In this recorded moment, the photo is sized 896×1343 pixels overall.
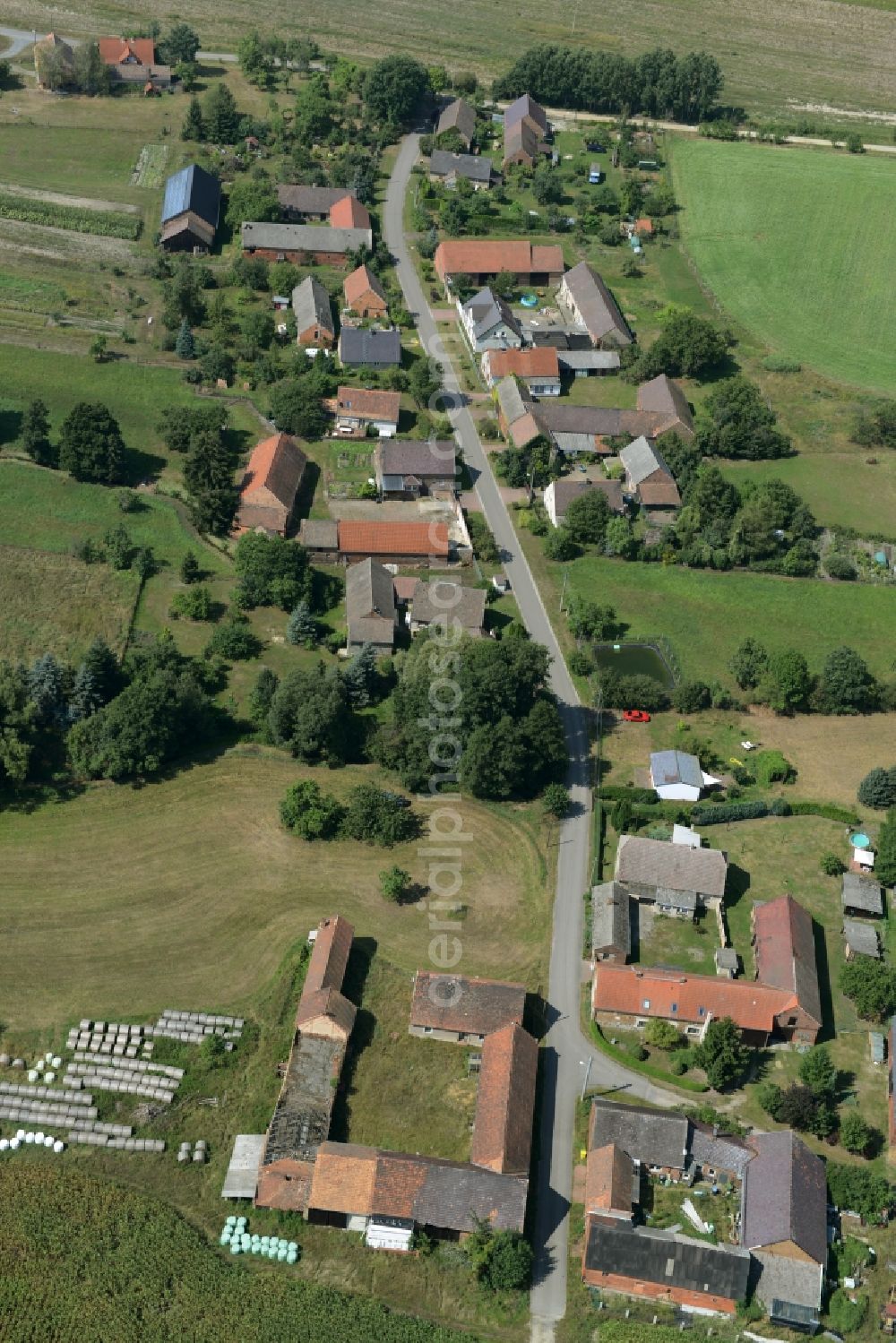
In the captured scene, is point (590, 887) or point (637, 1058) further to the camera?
point (590, 887)

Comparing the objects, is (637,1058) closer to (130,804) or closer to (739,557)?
(130,804)

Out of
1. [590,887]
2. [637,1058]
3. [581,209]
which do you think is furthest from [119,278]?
[637,1058]

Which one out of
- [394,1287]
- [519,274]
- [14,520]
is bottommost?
[394,1287]

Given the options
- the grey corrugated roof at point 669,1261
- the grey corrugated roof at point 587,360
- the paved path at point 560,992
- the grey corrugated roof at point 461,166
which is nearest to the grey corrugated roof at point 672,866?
the paved path at point 560,992

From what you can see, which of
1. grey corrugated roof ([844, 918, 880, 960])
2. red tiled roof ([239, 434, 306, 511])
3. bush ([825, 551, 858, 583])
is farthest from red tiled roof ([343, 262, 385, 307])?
grey corrugated roof ([844, 918, 880, 960])

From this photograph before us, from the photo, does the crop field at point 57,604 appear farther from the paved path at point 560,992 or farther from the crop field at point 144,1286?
the crop field at point 144,1286

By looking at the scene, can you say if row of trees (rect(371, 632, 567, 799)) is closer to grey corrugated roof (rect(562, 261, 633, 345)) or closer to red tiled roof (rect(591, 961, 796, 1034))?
red tiled roof (rect(591, 961, 796, 1034))
